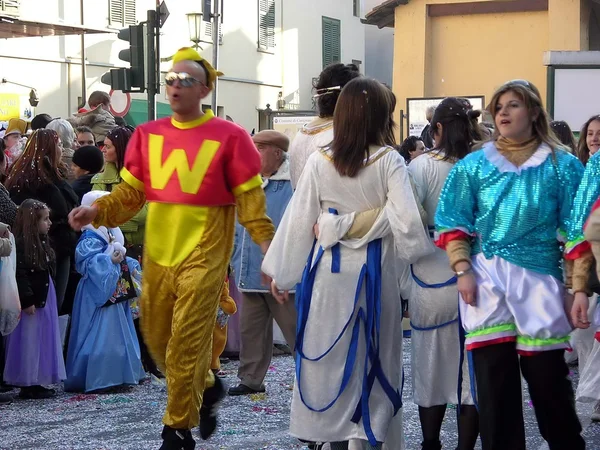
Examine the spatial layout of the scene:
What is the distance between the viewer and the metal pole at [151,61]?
1248 centimetres

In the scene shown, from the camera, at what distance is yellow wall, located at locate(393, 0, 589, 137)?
25.0 meters

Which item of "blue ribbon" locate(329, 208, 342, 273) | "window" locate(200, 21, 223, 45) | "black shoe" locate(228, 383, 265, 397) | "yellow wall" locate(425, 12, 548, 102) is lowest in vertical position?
"black shoe" locate(228, 383, 265, 397)

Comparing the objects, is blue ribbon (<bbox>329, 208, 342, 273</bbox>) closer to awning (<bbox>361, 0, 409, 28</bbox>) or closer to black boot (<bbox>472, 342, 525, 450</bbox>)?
black boot (<bbox>472, 342, 525, 450</bbox>)

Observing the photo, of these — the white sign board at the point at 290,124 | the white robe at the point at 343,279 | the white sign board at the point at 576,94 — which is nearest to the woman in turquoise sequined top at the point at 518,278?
the white robe at the point at 343,279

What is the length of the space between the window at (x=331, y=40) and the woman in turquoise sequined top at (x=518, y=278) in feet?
110

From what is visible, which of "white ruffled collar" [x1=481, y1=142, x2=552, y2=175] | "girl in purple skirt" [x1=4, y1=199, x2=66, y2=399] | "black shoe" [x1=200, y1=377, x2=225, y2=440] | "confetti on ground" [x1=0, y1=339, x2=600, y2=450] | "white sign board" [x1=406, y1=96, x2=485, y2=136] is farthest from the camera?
"white sign board" [x1=406, y1=96, x2=485, y2=136]

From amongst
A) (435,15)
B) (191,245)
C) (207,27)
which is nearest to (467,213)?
(191,245)

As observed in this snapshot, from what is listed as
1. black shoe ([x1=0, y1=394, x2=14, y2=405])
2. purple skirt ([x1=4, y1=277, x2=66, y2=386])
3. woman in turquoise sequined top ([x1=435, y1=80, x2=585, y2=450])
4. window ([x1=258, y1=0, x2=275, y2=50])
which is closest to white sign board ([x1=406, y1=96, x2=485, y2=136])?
purple skirt ([x1=4, y1=277, x2=66, y2=386])

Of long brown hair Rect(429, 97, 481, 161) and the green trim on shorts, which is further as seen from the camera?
long brown hair Rect(429, 97, 481, 161)

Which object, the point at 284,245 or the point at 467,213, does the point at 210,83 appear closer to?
the point at 284,245

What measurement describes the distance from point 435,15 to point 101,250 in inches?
730

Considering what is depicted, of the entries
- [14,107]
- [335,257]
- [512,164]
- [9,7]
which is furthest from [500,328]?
[14,107]

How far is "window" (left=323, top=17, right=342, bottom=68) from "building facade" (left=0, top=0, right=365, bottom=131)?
0.03 m

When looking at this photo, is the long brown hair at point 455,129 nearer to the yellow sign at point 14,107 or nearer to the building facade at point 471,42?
the yellow sign at point 14,107
